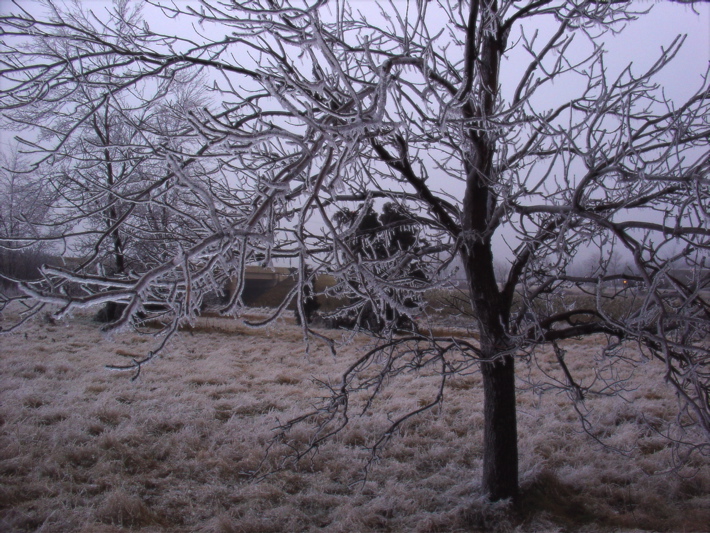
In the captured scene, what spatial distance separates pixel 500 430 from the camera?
401 cm

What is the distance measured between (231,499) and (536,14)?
5.40m

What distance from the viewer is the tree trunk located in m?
4.00

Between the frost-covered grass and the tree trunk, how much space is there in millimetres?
235

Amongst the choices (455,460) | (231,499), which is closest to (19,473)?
(231,499)

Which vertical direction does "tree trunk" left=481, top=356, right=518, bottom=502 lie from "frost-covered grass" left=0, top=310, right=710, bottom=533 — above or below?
above

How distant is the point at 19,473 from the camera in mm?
4445

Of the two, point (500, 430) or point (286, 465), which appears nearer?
point (500, 430)

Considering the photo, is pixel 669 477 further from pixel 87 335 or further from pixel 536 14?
pixel 87 335

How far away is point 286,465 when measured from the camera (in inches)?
203

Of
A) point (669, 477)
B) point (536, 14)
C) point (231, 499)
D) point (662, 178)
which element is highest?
point (536, 14)

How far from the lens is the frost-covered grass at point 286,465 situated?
3951 mm

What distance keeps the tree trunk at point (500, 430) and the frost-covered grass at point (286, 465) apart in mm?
235

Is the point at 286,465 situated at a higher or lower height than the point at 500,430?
lower

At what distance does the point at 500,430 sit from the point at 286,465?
2.56 m
